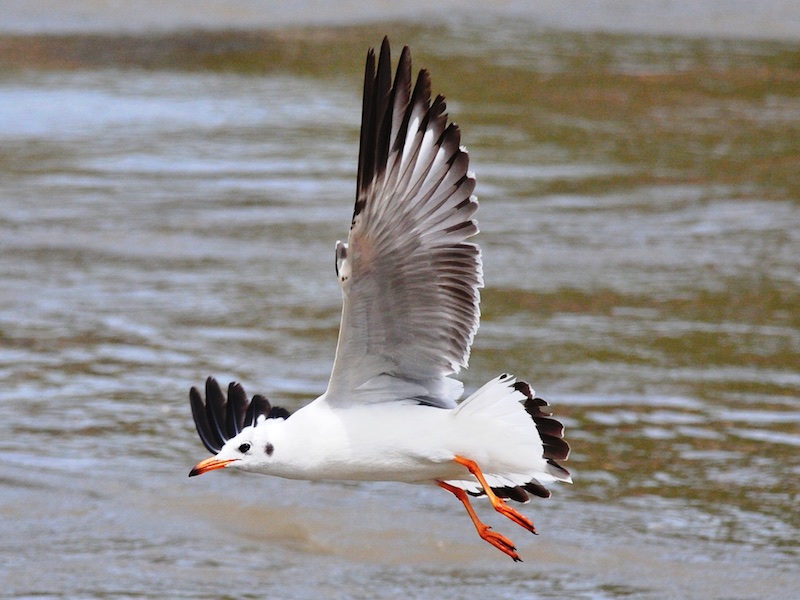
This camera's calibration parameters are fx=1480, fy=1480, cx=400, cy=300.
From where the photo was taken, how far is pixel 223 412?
5207mm

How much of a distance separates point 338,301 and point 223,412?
3.10 m

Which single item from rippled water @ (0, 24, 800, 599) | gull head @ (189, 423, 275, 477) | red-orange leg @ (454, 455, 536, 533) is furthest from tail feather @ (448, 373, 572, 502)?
rippled water @ (0, 24, 800, 599)

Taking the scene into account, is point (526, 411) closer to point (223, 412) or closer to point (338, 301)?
point (223, 412)

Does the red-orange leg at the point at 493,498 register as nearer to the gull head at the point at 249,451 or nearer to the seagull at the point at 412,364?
the seagull at the point at 412,364

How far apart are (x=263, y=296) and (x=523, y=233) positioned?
5.73ft

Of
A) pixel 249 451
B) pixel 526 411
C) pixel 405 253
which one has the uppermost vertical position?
pixel 405 253

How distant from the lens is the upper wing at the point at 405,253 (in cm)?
407

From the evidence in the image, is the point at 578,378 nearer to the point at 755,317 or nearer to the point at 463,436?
the point at 755,317

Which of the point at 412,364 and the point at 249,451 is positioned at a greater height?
the point at 412,364

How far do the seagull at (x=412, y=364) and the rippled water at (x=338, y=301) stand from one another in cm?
122

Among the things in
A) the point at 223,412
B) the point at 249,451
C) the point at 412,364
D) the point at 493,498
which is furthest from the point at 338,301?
the point at 493,498

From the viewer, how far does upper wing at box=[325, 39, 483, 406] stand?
407cm

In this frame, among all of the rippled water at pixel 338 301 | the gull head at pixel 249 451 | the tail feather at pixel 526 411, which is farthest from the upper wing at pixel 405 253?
the rippled water at pixel 338 301

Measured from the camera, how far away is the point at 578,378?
718 cm
